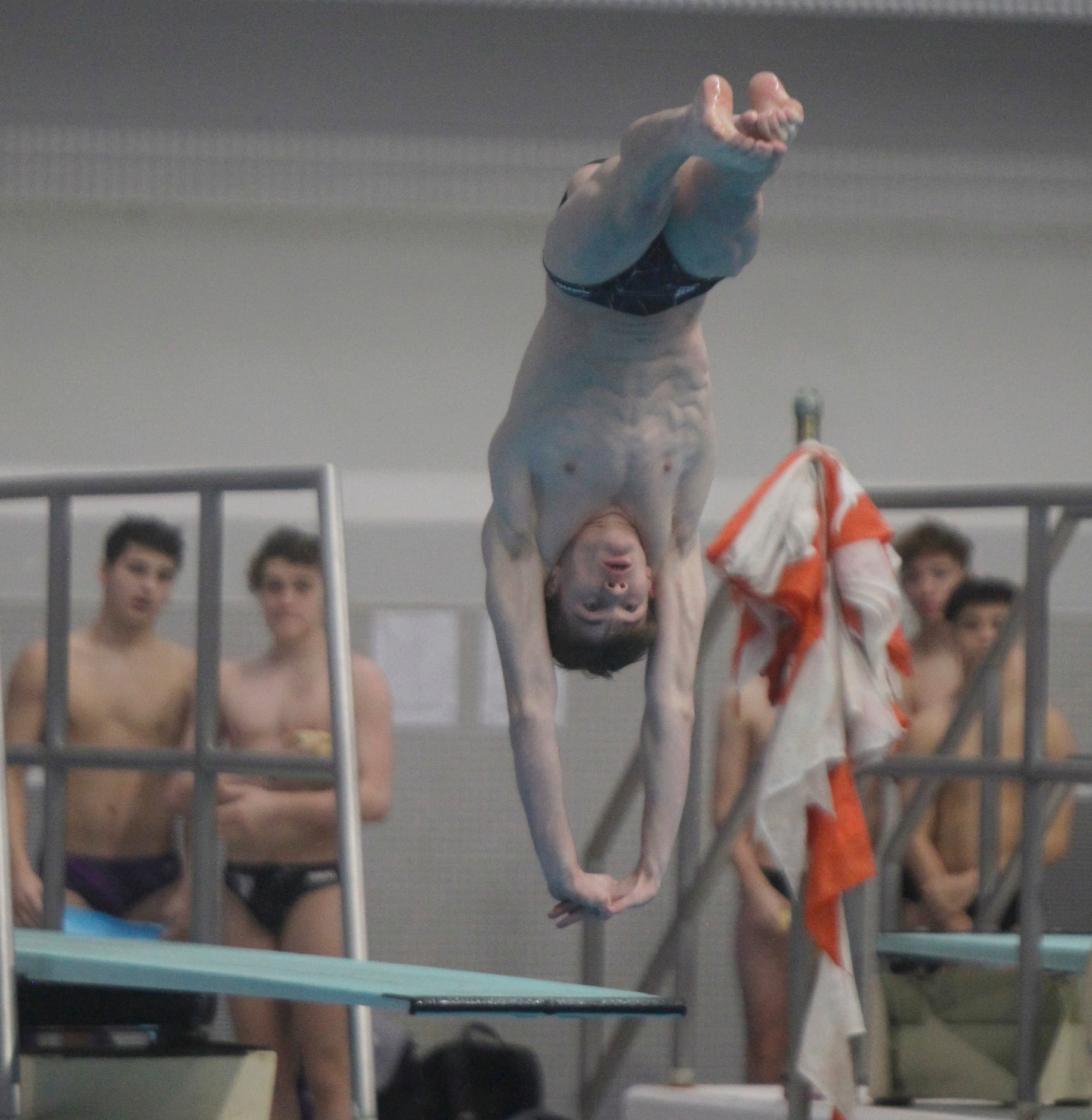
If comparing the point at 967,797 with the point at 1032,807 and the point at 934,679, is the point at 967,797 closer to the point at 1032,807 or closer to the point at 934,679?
the point at 934,679

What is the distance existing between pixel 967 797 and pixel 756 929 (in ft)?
2.45

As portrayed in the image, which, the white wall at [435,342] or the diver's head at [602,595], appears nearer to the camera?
the diver's head at [602,595]

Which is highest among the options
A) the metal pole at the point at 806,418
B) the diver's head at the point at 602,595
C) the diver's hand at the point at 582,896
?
the metal pole at the point at 806,418

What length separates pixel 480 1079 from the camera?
4.97 m

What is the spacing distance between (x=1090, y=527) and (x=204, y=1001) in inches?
134

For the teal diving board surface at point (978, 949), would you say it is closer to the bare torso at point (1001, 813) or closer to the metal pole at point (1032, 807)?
the metal pole at point (1032, 807)

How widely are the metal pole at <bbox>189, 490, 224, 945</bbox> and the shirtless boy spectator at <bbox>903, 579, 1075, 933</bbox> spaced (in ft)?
5.17

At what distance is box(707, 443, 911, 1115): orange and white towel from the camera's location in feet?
11.4

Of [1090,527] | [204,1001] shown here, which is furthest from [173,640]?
[1090,527]

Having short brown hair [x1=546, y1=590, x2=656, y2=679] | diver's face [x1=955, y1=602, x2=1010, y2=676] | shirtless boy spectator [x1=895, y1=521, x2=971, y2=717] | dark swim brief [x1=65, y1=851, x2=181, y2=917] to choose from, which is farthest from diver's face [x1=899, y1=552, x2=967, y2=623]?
short brown hair [x1=546, y1=590, x2=656, y2=679]

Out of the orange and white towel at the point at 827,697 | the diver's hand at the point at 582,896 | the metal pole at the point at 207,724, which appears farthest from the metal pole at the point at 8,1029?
the orange and white towel at the point at 827,697

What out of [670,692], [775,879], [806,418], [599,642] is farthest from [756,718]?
[599,642]

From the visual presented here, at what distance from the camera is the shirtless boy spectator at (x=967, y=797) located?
4.14 meters

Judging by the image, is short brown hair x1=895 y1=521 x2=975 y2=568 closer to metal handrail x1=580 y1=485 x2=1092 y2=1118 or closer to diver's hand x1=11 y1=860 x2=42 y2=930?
metal handrail x1=580 y1=485 x2=1092 y2=1118
